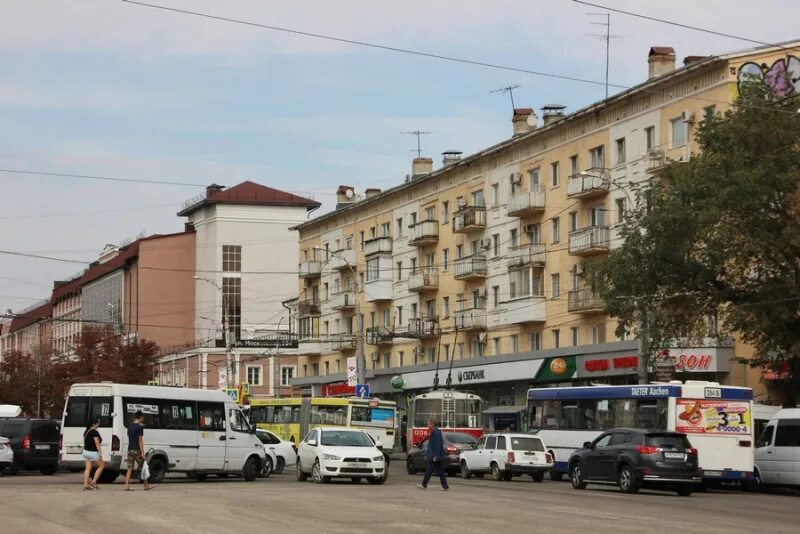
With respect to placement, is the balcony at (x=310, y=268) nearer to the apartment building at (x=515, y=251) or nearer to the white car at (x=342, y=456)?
the apartment building at (x=515, y=251)

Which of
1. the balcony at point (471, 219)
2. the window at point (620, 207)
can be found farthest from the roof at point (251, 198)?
the window at point (620, 207)

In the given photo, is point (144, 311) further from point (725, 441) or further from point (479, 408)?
point (725, 441)

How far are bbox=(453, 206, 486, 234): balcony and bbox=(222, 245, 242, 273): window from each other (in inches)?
1840

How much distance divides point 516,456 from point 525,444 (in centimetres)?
56

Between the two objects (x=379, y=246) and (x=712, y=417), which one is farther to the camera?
(x=379, y=246)

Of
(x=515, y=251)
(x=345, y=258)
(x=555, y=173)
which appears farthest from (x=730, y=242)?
(x=345, y=258)

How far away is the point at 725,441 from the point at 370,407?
21.5 meters

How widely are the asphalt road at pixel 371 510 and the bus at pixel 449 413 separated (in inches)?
896

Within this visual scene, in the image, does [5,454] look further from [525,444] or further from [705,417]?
[705,417]

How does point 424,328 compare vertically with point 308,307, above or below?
below

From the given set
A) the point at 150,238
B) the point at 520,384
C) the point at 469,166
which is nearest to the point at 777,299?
the point at 520,384

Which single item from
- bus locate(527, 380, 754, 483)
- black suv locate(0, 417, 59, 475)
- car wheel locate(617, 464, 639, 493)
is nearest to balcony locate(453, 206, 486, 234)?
black suv locate(0, 417, 59, 475)

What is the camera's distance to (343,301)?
84875mm

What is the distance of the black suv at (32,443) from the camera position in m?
44.4
